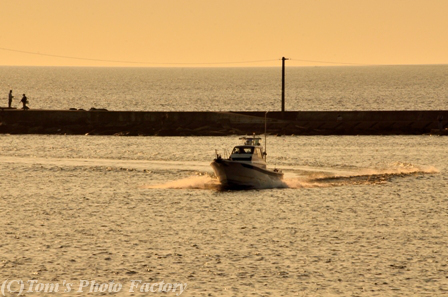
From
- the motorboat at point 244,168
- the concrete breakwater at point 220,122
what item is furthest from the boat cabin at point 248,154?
the concrete breakwater at point 220,122

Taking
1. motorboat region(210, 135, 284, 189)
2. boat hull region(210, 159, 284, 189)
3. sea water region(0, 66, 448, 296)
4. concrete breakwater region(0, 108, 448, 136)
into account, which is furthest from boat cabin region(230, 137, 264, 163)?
concrete breakwater region(0, 108, 448, 136)

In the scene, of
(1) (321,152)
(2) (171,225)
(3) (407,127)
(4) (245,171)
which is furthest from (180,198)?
(3) (407,127)

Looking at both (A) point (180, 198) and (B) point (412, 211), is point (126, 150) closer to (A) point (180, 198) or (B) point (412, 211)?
(A) point (180, 198)

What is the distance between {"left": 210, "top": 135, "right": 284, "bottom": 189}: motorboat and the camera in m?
50.2

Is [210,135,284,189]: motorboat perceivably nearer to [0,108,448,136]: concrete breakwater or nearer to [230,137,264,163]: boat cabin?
[230,137,264,163]: boat cabin

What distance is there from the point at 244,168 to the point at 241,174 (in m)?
0.60

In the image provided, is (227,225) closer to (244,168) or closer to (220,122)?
(244,168)

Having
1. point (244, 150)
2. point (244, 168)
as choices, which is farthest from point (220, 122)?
point (244, 168)

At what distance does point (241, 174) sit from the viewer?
5103 cm

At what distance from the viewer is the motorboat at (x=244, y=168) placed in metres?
50.2

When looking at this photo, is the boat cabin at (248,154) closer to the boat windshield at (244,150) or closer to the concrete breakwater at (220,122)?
the boat windshield at (244,150)

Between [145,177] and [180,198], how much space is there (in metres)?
10.5

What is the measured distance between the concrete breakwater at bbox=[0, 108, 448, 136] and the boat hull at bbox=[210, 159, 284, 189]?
34.2m

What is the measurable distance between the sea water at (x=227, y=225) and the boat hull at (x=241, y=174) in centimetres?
72
